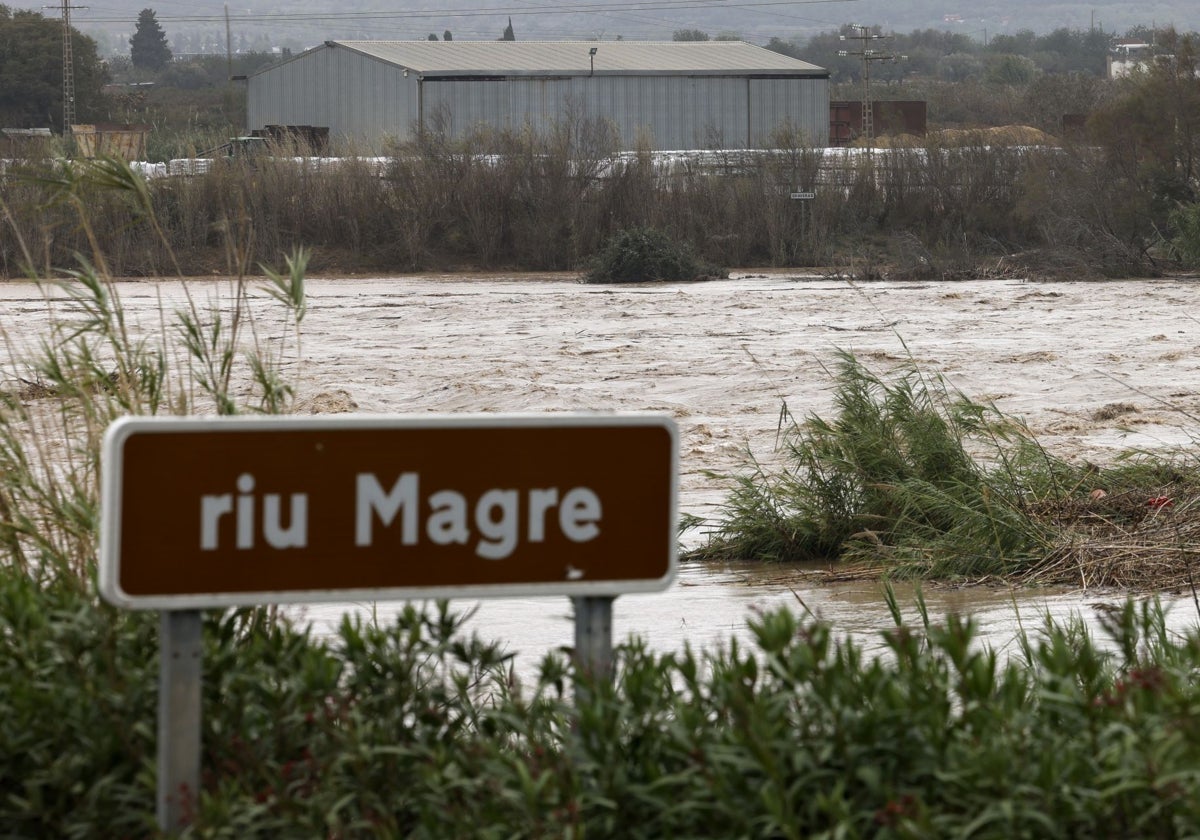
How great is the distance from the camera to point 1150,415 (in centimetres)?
1227

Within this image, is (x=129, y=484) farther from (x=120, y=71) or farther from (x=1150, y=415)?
(x=120, y=71)

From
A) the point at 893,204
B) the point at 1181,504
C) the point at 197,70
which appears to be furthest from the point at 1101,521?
the point at 197,70

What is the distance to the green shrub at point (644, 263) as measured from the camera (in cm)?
2603

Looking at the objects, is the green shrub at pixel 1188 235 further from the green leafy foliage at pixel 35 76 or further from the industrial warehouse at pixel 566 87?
the green leafy foliage at pixel 35 76

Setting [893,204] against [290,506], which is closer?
[290,506]

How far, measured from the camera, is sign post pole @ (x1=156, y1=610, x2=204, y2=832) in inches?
103

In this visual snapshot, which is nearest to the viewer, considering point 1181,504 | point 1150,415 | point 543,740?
point 543,740

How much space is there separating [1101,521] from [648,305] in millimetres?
14190

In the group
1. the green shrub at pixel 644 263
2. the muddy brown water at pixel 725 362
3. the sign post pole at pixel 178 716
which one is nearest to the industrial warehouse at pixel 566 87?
the green shrub at pixel 644 263

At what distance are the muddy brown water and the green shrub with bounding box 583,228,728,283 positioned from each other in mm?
787

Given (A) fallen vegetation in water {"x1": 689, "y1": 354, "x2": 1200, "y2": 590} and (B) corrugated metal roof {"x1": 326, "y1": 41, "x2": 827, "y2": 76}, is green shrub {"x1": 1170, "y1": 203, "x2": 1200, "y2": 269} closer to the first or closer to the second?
(A) fallen vegetation in water {"x1": 689, "y1": 354, "x2": 1200, "y2": 590}

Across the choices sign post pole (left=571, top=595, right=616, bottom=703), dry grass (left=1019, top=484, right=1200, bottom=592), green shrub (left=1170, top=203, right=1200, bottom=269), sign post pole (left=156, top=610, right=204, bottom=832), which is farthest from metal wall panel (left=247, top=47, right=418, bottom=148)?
sign post pole (left=156, top=610, right=204, bottom=832)

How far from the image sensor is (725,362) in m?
15.6

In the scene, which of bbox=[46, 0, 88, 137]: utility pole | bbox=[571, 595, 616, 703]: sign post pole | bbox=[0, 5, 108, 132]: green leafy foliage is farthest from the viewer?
bbox=[0, 5, 108, 132]: green leafy foliage
